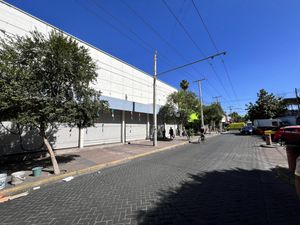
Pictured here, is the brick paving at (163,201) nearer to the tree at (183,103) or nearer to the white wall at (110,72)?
the white wall at (110,72)

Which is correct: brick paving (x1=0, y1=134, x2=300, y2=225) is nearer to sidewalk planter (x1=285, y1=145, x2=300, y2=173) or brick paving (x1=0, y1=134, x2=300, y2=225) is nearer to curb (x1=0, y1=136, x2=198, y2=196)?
curb (x1=0, y1=136, x2=198, y2=196)

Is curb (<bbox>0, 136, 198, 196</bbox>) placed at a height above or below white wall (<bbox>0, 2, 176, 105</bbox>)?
below

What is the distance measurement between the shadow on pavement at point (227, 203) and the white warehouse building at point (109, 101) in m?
7.92

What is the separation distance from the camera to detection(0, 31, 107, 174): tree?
638 centimetres

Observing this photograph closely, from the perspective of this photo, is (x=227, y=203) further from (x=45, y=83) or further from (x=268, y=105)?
(x=268, y=105)

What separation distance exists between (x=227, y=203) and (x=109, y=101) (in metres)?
12.2

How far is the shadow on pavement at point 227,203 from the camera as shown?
378cm

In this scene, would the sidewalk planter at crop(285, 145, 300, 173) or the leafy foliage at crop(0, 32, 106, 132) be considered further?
the sidewalk planter at crop(285, 145, 300, 173)

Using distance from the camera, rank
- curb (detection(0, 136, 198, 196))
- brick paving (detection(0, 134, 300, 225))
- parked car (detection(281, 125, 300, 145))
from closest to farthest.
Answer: brick paving (detection(0, 134, 300, 225)), curb (detection(0, 136, 198, 196)), parked car (detection(281, 125, 300, 145))

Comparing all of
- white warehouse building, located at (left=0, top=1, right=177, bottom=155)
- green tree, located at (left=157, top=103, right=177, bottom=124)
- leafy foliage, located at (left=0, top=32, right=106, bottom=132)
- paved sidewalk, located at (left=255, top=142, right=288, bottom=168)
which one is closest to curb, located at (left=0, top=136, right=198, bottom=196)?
leafy foliage, located at (left=0, top=32, right=106, bottom=132)

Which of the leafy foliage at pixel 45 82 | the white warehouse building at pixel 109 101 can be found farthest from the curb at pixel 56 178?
the white warehouse building at pixel 109 101

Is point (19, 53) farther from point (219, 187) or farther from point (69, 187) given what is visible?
point (219, 187)

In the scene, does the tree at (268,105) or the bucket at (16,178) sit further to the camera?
the tree at (268,105)

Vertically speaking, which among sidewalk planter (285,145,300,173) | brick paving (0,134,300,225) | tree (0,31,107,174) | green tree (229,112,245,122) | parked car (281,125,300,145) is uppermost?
green tree (229,112,245,122)
